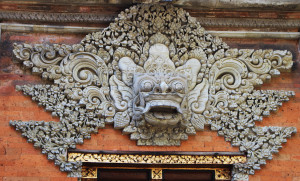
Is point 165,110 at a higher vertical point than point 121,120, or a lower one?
higher

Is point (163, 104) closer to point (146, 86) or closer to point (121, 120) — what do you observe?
point (146, 86)

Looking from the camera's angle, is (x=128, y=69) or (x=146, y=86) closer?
(x=146, y=86)

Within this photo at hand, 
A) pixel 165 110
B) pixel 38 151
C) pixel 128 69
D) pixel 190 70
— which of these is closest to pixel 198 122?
pixel 165 110

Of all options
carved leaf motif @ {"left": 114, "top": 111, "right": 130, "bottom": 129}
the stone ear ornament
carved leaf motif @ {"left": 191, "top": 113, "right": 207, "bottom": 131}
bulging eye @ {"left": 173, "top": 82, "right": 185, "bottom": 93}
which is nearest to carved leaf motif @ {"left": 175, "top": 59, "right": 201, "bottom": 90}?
the stone ear ornament

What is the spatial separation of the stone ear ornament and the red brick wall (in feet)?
0.40

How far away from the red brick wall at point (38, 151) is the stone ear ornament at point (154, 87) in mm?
123

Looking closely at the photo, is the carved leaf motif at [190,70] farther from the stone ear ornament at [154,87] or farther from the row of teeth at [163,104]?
the row of teeth at [163,104]

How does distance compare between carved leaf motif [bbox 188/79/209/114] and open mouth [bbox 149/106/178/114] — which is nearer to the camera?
open mouth [bbox 149/106/178/114]

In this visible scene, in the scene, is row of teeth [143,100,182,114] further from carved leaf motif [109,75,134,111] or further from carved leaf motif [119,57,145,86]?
carved leaf motif [119,57,145,86]

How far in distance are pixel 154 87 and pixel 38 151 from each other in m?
1.88

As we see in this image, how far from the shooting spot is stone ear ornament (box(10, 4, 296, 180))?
28.7 ft

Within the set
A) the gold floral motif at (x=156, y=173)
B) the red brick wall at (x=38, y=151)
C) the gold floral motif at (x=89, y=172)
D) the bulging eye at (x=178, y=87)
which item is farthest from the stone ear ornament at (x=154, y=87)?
the gold floral motif at (x=156, y=173)

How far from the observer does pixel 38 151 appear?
869 cm

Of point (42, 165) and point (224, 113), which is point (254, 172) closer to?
point (224, 113)
